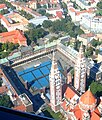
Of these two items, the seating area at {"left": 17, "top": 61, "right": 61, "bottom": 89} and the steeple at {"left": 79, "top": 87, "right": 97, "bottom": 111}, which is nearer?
the steeple at {"left": 79, "top": 87, "right": 97, "bottom": 111}

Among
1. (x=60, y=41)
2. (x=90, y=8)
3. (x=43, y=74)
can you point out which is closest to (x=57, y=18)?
(x=90, y=8)

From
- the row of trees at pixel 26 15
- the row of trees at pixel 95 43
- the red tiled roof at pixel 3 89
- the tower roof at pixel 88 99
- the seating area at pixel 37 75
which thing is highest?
the tower roof at pixel 88 99

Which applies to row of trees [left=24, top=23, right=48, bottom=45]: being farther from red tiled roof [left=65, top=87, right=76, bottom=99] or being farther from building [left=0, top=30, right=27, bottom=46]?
red tiled roof [left=65, top=87, right=76, bottom=99]

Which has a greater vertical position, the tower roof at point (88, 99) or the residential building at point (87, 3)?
the tower roof at point (88, 99)

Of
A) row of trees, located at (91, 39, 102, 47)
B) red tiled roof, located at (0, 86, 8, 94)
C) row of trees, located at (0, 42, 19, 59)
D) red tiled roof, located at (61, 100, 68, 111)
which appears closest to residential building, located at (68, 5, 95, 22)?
row of trees, located at (91, 39, 102, 47)

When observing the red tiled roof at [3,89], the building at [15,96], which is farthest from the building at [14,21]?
the red tiled roof at [3,89]

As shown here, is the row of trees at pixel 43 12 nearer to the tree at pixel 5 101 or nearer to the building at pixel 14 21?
the building at pixel 14 21

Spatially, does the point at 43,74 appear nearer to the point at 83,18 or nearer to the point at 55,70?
the point at 55,70

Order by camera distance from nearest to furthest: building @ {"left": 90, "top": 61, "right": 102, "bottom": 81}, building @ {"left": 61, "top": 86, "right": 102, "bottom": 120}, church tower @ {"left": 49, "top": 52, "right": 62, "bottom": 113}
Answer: building @ {"left": 61, "top": 86, "right": 102, "bottom": 120}
church tower @ {"left": 49, "top": 52, "right": 62, "bottom": 113}
building @ {"left": 90, "top": 61, "right": 102, "bottom": 81}

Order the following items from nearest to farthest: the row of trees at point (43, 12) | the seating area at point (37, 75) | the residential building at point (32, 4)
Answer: the seating area at point (37, 75) < the row of trees at point (43, 12) < the residential building at point (32, 4)
